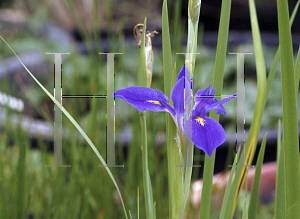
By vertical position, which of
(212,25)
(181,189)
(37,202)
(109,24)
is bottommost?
(37,202)

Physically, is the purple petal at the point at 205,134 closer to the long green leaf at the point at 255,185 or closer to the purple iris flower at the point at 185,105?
the purple iris flower at the point at 185,105

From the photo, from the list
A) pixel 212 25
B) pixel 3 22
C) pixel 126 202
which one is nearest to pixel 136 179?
pixel 126 202

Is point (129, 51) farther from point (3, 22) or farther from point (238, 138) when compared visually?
point (238, 138)

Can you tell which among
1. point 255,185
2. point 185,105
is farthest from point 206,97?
point 255,185

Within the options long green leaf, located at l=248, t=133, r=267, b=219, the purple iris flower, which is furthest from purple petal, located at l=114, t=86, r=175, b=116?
long green leaf, located at l=248, t=133, r=267, b=219

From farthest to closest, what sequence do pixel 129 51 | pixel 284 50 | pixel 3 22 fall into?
pixel 3 22 < pixel 129 51 < pixel 284 50

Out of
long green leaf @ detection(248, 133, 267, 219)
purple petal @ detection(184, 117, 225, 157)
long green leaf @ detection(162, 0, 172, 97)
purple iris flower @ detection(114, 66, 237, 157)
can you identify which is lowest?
long green leaf @ detection(248, 133, 267, 219)

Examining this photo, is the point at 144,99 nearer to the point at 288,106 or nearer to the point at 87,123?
the point at 288,106

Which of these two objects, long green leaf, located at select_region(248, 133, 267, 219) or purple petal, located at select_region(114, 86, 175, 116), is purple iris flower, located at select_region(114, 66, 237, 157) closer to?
purple petal, located at select_region(114, 86, 175, 116)
